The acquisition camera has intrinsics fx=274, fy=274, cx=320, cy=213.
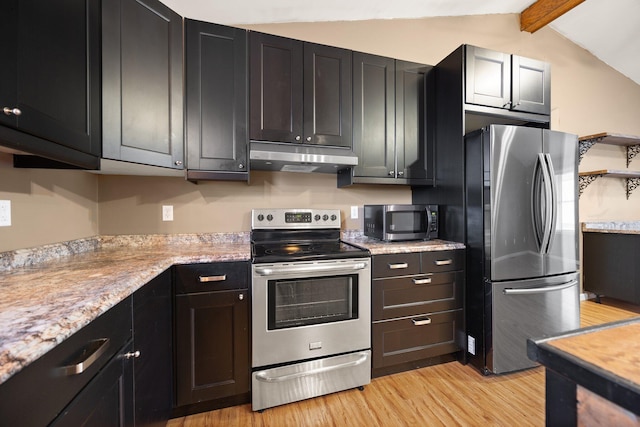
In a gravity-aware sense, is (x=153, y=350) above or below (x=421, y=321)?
above

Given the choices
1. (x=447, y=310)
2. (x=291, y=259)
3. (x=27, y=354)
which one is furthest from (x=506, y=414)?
(x=27, y=354)

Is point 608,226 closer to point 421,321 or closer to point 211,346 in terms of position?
point 421,321

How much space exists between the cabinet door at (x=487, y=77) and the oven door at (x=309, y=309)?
1.65 m

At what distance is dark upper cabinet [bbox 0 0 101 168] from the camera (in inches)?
33.3

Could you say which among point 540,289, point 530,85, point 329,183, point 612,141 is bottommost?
point 540,289

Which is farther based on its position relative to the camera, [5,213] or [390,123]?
[390,123]

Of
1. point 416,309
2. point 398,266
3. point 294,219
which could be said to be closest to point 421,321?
point 416,309

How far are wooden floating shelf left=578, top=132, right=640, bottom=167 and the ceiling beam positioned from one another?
4.66ft

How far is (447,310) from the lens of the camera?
2.11 m

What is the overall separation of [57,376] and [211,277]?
94cm

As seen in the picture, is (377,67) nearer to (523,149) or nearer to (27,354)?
(523,149)

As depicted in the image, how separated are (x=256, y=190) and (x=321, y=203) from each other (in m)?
0.59

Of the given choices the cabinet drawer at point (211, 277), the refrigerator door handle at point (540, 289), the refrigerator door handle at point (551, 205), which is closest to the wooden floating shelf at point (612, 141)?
the refrigerator door handle at point (551, 205)

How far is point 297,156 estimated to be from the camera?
1.92m
